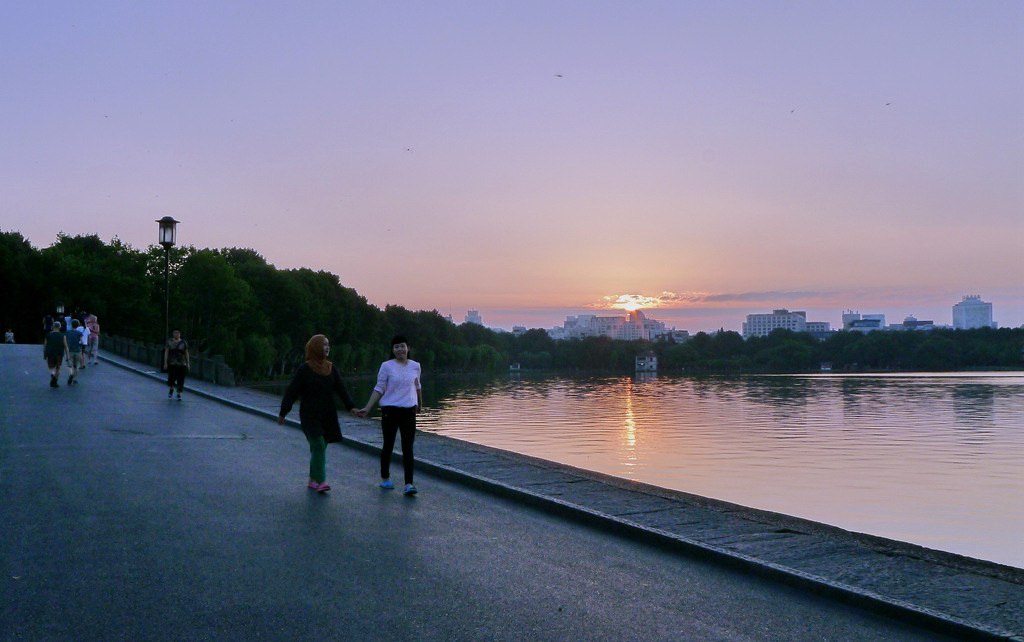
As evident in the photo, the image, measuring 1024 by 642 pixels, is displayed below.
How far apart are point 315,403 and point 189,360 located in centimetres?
2001

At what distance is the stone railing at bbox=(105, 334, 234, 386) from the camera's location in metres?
28.9

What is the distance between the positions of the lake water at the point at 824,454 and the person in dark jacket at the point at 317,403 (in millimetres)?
9556

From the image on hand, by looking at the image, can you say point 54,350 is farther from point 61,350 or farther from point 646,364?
point 646,364

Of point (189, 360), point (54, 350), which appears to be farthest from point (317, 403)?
point (189, 360)

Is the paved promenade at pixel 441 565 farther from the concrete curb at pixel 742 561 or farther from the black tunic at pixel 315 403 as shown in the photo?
the black tunic at pixel 315 403

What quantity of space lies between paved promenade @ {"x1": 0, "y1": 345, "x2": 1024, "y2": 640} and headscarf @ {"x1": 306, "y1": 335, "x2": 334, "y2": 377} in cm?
143

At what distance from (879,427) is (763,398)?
26.3 meters

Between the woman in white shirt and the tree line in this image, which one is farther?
the tree line

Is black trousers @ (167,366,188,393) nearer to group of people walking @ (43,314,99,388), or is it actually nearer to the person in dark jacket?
group of people walking @ (43,314,99,388)

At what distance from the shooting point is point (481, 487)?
10.9 metres

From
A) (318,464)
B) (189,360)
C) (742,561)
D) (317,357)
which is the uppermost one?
(317,357)

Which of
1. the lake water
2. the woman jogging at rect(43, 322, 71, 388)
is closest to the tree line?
the lake water

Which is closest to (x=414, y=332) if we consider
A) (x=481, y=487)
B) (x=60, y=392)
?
(x=60, y=392)

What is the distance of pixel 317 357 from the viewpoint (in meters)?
10.8
